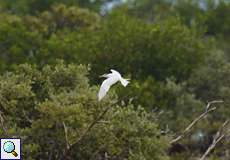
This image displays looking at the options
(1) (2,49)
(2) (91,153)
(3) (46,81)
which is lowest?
(2) (91,153)

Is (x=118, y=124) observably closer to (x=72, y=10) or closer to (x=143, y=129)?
(x=143, y=129)

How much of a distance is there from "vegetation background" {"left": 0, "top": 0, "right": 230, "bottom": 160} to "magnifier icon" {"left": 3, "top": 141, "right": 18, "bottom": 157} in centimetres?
121

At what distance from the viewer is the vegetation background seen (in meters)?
12.6

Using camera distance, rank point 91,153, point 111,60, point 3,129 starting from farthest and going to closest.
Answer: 1. point 111,60
2. point 91,153
3. point 3,129

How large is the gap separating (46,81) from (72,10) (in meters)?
17.0

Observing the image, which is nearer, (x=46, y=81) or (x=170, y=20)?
(x=46, y=81)

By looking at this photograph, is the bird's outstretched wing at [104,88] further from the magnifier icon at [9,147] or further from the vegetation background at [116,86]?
the magnifier icon at [9,147]

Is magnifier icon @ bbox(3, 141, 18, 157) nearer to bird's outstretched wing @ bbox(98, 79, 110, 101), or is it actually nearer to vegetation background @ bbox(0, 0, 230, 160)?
vegetation background @ bbox(0, 0, 230, 160)

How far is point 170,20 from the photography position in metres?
23.4

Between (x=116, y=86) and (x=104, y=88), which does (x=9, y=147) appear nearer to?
(x=104, y=88)

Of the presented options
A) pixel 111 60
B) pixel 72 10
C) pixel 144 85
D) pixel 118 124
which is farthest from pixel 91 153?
pixel 72 10

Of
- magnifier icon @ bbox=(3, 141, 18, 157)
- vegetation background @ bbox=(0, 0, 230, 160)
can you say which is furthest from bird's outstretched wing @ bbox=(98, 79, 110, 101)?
magnifier icon @ bbox=(3, 141, 18, 157)

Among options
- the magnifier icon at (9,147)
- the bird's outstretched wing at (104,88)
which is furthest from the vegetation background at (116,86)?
the magnifier icon at (9,147)

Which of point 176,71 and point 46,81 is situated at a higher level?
point 176,71
